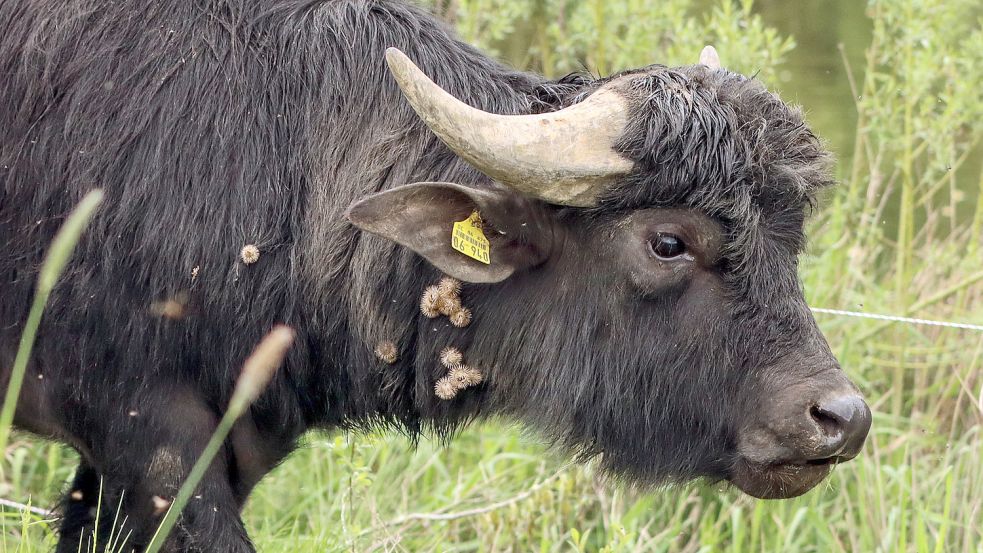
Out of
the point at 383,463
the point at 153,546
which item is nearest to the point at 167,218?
the point at 153,546

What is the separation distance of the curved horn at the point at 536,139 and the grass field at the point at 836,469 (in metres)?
1.71

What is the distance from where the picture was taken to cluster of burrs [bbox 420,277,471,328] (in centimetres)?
367

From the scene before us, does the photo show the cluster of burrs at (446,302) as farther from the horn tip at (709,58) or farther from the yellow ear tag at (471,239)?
the horn tip at (709,58)

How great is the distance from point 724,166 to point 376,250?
1050 mm

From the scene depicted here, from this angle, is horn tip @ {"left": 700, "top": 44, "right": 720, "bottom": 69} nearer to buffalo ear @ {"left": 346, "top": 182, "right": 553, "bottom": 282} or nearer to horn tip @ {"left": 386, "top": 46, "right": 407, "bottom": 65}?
buffalo ear @ {"left": 346, "top": 182, "right": 553, "bottom": 282}

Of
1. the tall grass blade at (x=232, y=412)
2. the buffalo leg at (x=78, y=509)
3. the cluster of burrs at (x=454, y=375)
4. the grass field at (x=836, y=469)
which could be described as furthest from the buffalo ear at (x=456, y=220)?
the buffalo leg at (x=78, y=509)

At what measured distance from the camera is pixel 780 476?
11.4 feet

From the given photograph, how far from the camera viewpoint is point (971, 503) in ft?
17.0

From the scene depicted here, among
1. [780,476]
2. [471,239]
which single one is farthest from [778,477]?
[471,239]

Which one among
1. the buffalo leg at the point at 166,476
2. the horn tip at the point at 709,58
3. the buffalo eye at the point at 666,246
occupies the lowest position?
the buffalo leg at the point at 166,476

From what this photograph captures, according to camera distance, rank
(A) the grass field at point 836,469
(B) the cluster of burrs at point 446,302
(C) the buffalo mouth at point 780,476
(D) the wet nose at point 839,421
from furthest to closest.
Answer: (A) the grass field at point 836,469, (B) the cluster of burrs at point 446,302, (C) the buffalo mouth at point 780,476, (D) the wet nose at point 839,421

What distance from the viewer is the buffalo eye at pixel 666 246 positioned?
3.46 m

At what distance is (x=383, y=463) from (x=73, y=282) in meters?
2.40

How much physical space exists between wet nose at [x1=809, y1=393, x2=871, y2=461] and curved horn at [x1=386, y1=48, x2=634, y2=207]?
0.84 metres
